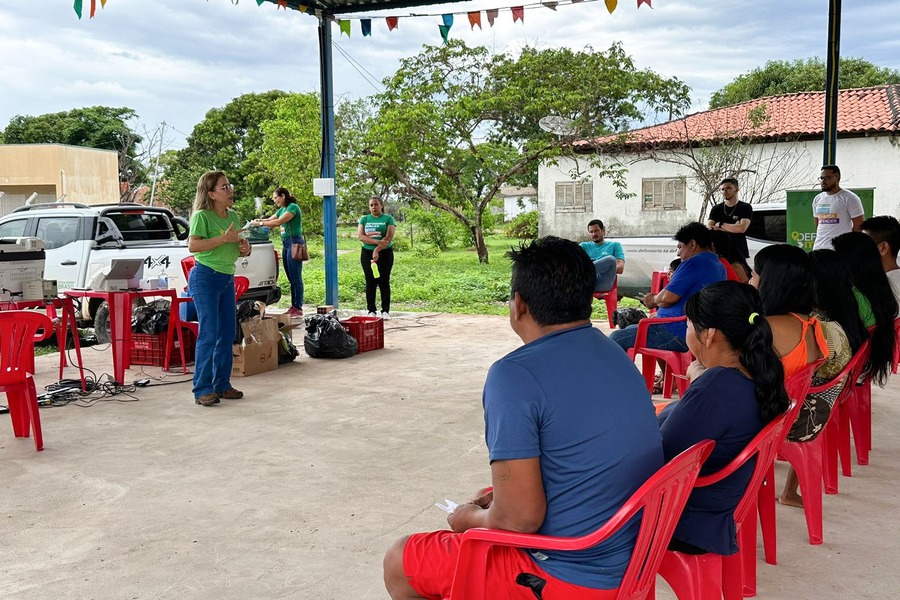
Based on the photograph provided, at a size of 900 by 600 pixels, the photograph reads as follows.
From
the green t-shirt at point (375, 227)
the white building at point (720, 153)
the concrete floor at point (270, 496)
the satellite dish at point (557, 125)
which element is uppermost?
the satellite dish at point (557, 125)

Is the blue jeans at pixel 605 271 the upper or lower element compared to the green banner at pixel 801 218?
lower

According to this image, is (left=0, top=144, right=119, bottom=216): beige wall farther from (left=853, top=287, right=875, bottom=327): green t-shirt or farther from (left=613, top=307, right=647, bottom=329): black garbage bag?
(left=853, top=287, right=875, bottom=327): green t-shirt

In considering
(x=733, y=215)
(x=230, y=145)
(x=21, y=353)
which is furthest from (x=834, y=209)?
(x=230, y=145)

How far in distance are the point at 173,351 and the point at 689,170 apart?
52.3 ft

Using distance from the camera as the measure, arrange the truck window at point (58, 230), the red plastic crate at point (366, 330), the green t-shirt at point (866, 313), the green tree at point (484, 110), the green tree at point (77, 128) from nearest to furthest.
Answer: the green t-shirt at point (866, 313) < the red plastic crate at point (366, 330) < the truck window at point (58, 230) < the green tree at point (484, 110) < the green tree at point (77, 128)

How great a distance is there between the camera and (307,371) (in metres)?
7.25

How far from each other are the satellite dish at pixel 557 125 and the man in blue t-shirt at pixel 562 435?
60.9ft

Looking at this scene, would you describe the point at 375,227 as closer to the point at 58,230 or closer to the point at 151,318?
the point at 151,318

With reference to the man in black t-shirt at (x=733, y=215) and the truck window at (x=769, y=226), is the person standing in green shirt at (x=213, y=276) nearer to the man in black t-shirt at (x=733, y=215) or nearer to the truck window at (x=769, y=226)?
the man in black t-shirt at (x=733, y=215)

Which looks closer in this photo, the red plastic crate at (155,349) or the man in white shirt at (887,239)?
the man in white shirt at (887,239)

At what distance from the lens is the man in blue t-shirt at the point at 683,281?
4.93 m

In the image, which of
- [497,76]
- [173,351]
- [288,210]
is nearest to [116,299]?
[173,351]

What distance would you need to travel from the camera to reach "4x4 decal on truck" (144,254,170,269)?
9.09 m

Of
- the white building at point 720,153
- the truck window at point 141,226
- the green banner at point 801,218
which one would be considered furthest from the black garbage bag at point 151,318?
the white building at point 720,153
